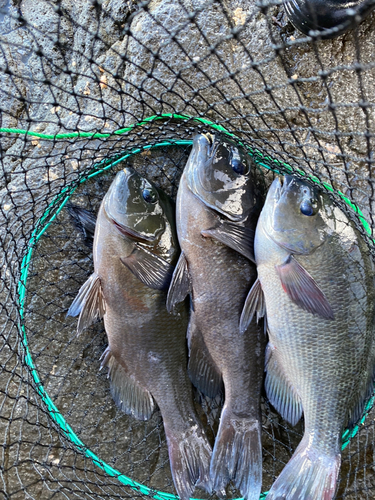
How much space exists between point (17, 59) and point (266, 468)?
337cm

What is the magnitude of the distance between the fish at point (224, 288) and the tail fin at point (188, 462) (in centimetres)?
7

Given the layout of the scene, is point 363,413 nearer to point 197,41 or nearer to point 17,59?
point 197,41

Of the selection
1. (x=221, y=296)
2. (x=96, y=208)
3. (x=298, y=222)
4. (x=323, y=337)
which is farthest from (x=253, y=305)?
(x=96, y=208)

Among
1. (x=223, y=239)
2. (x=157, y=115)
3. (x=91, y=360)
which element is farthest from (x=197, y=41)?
(x=91, y=360)

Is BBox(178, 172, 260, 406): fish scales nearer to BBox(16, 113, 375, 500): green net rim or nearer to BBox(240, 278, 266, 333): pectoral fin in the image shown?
BBox(240, 278, 266, 333): pectoral fin

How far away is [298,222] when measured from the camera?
212 cm

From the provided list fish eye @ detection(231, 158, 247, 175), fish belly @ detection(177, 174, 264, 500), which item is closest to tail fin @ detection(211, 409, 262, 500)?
fish belly @ detection(177, 174, 264, 500)

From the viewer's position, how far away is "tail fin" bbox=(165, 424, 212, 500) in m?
2.33

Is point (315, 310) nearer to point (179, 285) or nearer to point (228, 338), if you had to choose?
point (228, 338)

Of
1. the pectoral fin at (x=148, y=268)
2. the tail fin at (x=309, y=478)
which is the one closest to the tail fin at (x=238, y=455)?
the tail fin at (x=309, y=478)

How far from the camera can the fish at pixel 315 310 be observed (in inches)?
82.7

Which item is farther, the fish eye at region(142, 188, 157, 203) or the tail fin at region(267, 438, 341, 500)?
the fish eye at region(142, 188, 157, 203)

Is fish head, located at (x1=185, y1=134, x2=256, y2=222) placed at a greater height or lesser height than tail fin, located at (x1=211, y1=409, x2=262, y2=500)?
greater

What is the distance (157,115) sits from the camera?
2.29 meters
